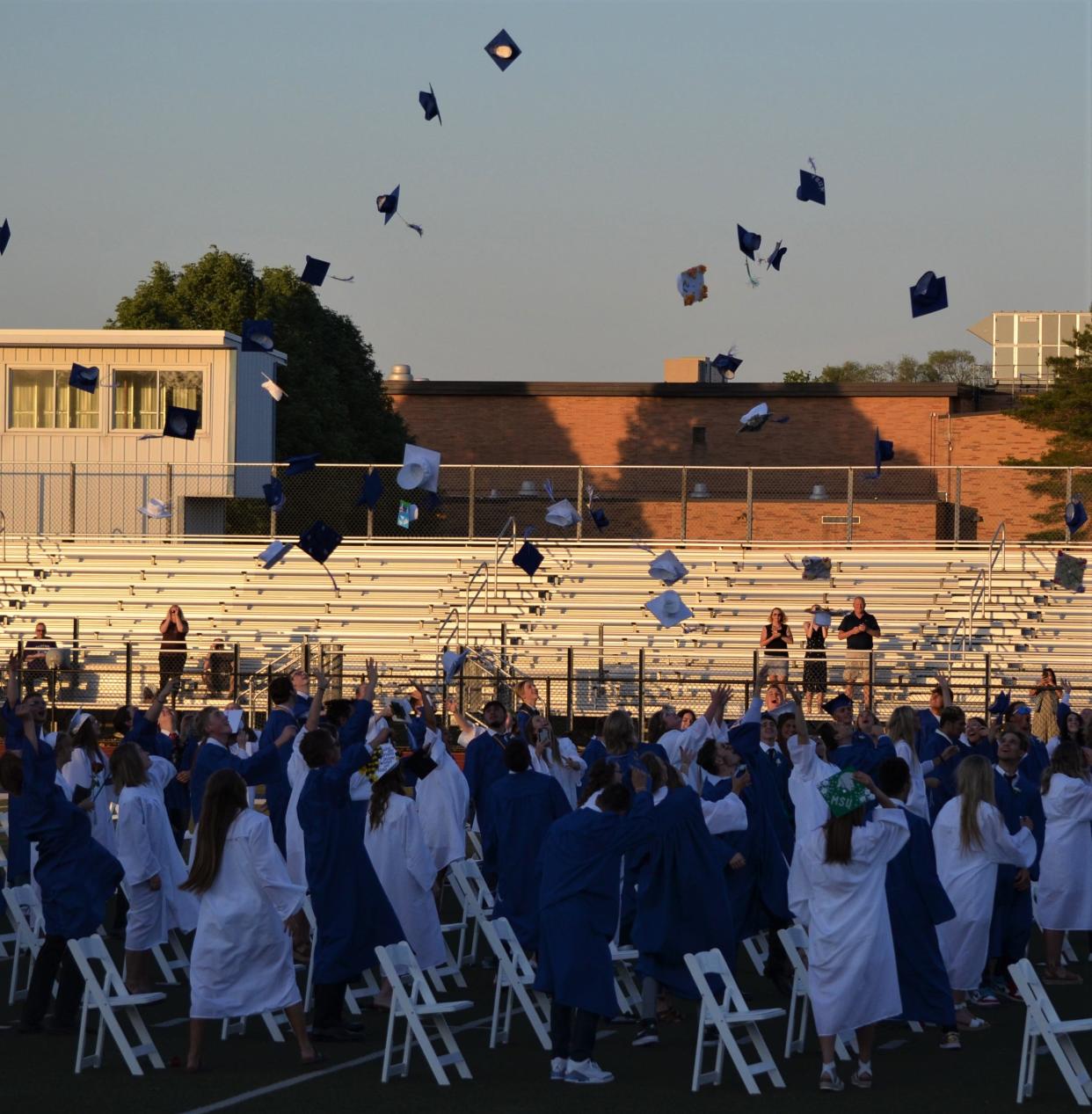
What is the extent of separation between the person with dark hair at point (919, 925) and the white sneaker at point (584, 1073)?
5.81 feet

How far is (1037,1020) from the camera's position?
891 cm

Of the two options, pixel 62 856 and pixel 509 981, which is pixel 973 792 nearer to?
pixel 509 981

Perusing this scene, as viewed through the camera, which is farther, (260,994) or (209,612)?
(209,612)

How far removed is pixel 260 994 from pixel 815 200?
17.5 meters

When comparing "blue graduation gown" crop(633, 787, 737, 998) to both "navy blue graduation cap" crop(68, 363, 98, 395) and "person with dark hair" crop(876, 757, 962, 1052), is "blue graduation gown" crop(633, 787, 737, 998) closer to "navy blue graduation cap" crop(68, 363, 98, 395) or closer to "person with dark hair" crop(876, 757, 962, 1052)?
"person with dark hair" crop(876, 757, 962, 1052)

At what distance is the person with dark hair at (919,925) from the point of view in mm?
10359

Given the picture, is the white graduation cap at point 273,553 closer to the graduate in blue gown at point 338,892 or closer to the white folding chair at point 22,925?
the white folding chair at point 22,925

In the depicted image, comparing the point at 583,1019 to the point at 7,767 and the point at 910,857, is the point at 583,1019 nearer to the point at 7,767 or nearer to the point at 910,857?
the point at 910,857

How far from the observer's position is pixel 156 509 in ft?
103

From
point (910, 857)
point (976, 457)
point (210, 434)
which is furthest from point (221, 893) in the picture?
point (976, 457)

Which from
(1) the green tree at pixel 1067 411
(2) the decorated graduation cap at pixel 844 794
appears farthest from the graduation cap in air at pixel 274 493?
(2) the decorated graduation cap at pixel 844 794

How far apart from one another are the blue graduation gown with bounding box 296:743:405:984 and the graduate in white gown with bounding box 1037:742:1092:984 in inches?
187

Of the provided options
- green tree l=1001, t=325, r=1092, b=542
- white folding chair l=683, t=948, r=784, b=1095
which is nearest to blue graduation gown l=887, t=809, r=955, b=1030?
white folding chair l=683, t=948, r=784, b=1095

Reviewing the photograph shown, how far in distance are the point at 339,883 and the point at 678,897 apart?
6.06ft
